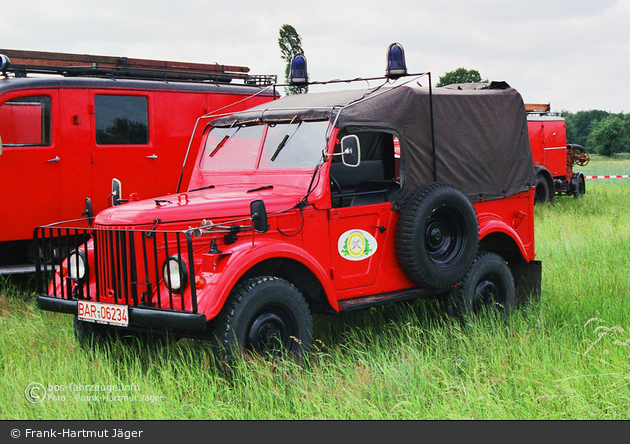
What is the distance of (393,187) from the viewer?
5875 mm

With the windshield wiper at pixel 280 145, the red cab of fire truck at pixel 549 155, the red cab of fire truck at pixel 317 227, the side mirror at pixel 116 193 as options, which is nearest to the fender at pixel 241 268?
the red cab of fire truck at pixel 317 227

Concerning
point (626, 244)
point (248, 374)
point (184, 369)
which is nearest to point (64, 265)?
point (184, 369)

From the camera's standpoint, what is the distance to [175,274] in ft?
14.7

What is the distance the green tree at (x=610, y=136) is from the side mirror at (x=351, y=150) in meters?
63.7

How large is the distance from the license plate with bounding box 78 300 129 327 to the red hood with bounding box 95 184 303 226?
0.54 metres

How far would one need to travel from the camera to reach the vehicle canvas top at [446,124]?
Result: 220 inches

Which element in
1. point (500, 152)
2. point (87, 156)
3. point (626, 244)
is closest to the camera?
point (500, 152)

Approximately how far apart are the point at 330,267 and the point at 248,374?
Answer: 1166mm

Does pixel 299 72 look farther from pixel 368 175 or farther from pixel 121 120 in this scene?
pixel 121 120

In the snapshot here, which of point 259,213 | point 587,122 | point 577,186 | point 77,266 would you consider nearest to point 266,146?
point 259,213

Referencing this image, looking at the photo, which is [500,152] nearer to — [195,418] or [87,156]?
[195,418]

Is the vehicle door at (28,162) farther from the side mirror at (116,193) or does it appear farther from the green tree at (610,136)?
the green tree at (610,136)

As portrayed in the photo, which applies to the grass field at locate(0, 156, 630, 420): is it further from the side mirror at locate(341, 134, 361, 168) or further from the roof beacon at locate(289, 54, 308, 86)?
the roof beacon at locate(289, 54, 308, 86)

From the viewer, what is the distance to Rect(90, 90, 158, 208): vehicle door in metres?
8.40
